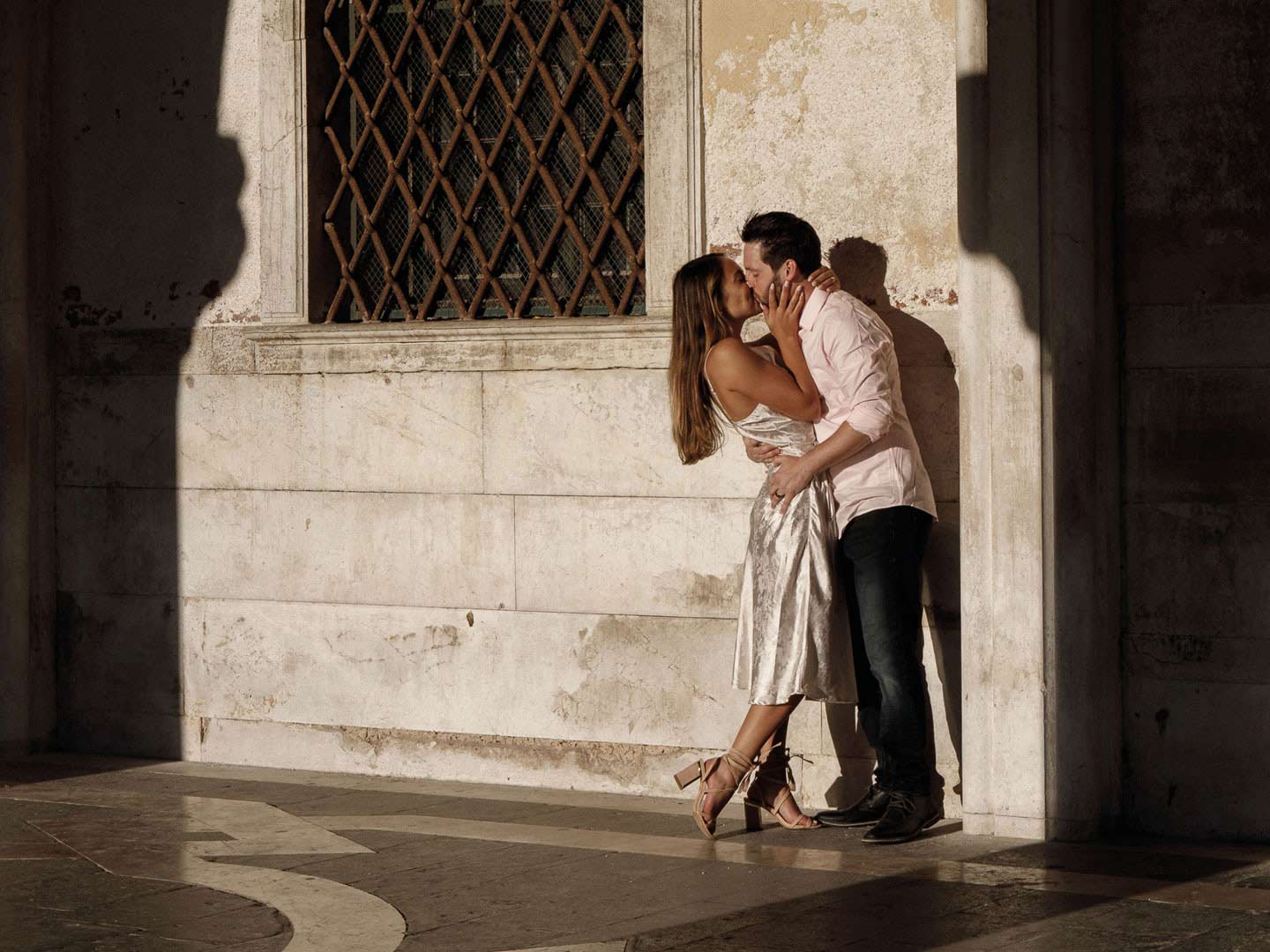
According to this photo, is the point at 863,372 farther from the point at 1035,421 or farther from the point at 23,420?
the point at 23,420

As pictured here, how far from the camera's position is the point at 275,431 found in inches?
318

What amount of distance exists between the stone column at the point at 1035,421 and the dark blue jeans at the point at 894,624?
17 cm

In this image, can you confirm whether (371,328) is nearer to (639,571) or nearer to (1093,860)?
(639,571)

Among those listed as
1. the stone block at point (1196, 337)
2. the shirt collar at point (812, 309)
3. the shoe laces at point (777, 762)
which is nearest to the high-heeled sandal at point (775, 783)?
the shoe laces at point (777, 762)

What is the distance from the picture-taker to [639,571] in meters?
7.28

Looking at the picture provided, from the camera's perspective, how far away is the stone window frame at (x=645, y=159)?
7.18 m

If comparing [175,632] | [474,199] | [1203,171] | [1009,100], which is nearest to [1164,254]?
[1203,171]

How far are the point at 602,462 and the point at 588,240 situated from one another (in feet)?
2.92

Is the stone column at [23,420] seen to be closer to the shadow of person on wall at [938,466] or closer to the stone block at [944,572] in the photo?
the shadow of person on wall at [938,466]

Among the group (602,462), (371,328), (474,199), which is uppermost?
(474,199)

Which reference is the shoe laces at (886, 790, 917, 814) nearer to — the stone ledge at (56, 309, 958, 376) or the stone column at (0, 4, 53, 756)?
the stone ledge at (56, 309, 958, 376)

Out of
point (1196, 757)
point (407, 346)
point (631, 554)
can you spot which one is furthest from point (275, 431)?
point (1196, 757)

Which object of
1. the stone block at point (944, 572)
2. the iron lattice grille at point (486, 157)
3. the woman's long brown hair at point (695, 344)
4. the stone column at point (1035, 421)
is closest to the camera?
the stone column at point (1035, 421)

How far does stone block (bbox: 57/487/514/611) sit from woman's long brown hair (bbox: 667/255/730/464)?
121 centimetres
